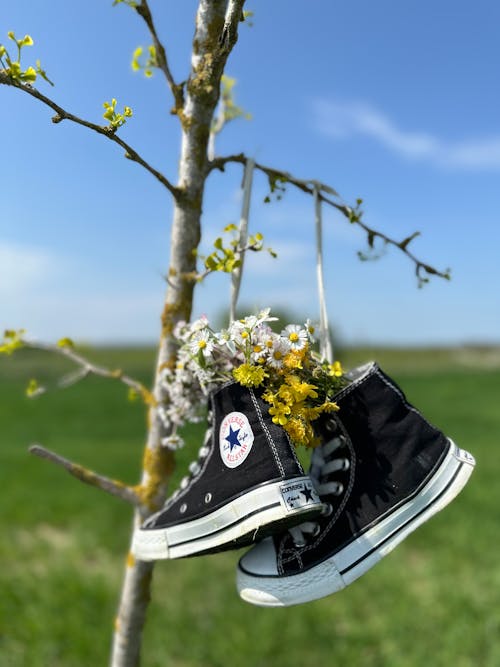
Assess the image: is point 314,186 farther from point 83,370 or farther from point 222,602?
point 222,602

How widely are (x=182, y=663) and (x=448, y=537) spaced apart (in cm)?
621

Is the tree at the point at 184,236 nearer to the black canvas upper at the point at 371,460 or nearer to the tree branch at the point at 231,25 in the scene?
the tree branch at the point at 231,25

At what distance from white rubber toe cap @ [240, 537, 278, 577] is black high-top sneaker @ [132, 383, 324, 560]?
0.09m

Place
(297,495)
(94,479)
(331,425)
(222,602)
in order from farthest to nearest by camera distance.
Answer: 1. (222,602)
2. (94,479)
3. (331,425)
4. (297,495)

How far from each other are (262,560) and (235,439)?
0.37 metres

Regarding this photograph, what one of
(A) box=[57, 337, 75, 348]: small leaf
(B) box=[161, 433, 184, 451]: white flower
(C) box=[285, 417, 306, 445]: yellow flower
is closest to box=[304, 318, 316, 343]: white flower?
(C) box=[285, 417, 306, 445]: yellow flower

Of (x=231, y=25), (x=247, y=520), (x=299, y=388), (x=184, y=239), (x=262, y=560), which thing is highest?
(x=231, y=25)

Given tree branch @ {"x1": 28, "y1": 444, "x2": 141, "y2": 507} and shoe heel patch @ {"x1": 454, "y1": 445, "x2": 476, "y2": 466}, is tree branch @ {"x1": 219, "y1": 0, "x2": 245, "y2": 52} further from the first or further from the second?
tree branch @ {"x1": 28, "y1": 444, "x2": 141, "y2": 507}

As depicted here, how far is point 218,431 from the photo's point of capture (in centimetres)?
174

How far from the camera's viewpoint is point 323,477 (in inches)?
71.8

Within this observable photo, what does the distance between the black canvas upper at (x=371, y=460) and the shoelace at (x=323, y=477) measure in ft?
0.05

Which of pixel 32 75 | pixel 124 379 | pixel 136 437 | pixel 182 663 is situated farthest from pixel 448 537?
pixel 136 437

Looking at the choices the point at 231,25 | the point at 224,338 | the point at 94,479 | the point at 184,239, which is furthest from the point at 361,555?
the point at 231,25

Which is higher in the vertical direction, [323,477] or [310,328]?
[310,328]
